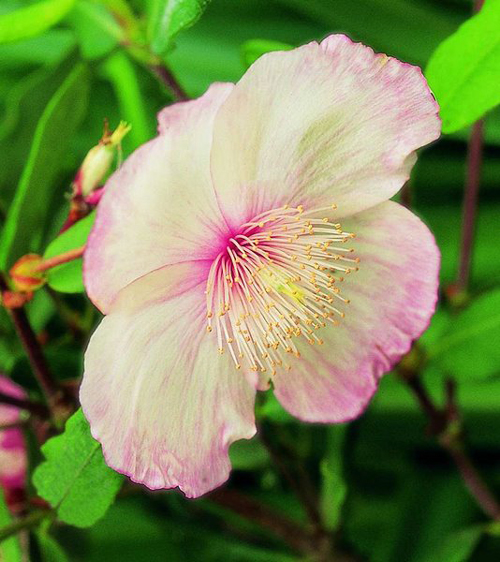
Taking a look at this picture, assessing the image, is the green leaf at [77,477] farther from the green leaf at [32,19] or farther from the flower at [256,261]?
the green leaf at [32,19]

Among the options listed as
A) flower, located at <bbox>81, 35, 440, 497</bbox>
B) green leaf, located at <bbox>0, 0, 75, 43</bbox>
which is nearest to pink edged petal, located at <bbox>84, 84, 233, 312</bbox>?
flower, located at <bbox>81, 35, 440, 497</bbox>

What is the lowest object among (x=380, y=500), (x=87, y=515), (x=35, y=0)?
(x=380, y=500)

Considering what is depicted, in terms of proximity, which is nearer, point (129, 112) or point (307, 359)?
point (307, 359)

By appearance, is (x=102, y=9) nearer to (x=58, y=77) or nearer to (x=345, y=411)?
(x=58, y=77)

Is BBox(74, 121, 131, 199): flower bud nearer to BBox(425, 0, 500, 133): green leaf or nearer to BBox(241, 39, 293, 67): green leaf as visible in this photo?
BBox(241, 39, 293, 67): green leaf

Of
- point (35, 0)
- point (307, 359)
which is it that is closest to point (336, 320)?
point (307, 359)

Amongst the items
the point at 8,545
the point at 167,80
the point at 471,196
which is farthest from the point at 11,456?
the point at 471,196
